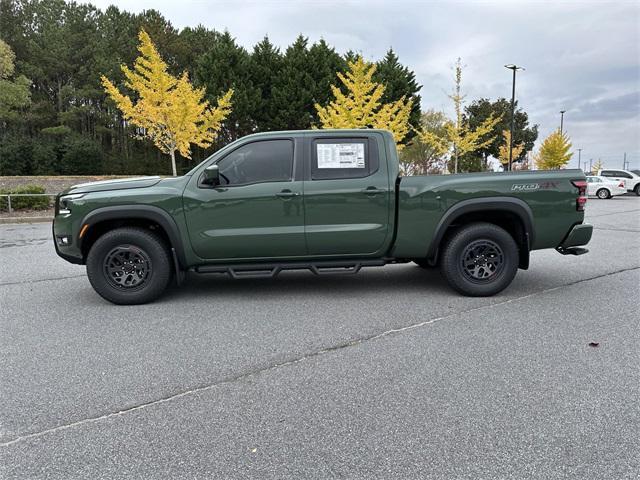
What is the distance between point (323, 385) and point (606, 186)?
28365 millimetres

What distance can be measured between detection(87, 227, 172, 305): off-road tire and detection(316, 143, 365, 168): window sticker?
2.04 meters

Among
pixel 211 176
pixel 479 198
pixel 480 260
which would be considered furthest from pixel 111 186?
pixel 480 260

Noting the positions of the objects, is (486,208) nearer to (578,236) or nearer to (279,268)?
(578,236)

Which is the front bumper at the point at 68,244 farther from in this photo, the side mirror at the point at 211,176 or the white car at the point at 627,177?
the white car at the point at 627,177

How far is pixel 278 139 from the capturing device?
4.98 m

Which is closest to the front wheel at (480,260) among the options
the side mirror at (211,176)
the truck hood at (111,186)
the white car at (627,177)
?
the side mirror at (211,176)

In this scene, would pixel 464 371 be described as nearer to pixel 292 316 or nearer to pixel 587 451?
pixel 587 451

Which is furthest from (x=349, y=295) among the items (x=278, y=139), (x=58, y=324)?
(x=58, y=324)

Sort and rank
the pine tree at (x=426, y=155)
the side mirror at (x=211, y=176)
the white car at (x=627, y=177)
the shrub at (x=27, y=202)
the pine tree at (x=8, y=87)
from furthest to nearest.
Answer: the pine tree at (x=426, y=155) < the pine tree at (x=8, y=87) < the white car at (x=627, y=177) < the shrub at (x=27, y=202) < the side mirror at (x=211, y=176)

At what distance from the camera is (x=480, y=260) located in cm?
502

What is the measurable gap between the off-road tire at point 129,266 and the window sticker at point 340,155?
204 centimetres

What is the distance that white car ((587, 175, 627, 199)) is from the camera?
25.5 meters

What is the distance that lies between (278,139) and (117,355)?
2776 mm

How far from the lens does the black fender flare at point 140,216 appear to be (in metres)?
4.67
